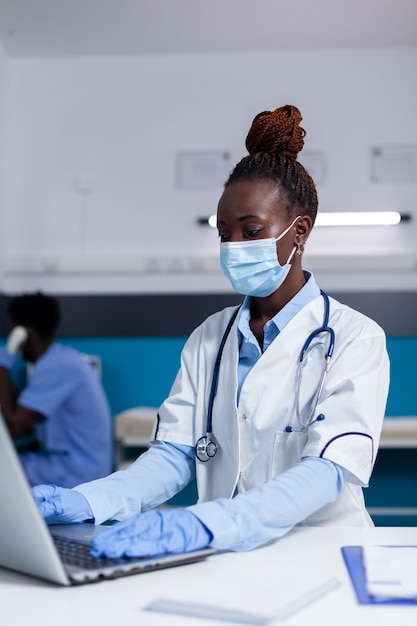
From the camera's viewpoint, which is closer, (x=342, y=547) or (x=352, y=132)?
(x=342, y=547)

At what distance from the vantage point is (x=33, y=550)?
0.88 meters

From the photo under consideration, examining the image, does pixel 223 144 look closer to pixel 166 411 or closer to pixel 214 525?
pixel 166 411

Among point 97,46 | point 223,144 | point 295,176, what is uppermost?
point 97,46

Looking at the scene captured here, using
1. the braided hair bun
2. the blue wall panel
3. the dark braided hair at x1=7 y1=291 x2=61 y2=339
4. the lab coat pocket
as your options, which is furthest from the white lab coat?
the blue wall panel

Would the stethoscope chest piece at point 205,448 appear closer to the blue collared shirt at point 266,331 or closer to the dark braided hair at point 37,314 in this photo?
the blue collared shirt at point 266,331

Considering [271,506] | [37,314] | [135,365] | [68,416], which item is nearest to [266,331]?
[271,506]

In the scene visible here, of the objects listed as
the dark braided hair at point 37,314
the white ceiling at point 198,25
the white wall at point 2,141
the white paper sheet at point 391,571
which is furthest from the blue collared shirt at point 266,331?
the white wall at point 2,141

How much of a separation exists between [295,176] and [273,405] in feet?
1.47

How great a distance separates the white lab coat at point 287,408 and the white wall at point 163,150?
8.57 feet

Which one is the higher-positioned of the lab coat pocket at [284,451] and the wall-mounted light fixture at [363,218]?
the wall-mounted light fixture at [363,218]

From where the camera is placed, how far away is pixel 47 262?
4.21 metres

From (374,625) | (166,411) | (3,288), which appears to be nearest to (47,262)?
(3,288)

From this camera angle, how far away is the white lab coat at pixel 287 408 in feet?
4.20

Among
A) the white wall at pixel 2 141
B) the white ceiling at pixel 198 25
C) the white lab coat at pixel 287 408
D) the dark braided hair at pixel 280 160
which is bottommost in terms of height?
the white lab coat at pixel 287 408
